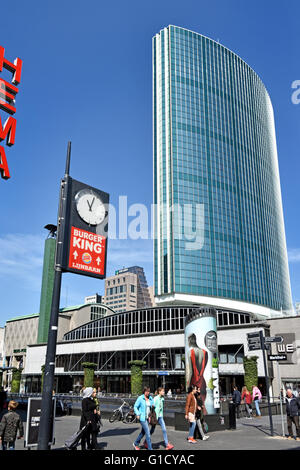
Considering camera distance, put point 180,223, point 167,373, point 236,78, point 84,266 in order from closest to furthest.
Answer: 1. point 84,266
2. point 167,373
3. point 180,223
4. point 236,78

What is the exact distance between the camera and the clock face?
11875mm

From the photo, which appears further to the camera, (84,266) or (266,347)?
(266,347)

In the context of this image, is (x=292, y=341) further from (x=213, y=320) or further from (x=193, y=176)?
(x=193, y=176)

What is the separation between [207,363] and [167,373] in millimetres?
28131

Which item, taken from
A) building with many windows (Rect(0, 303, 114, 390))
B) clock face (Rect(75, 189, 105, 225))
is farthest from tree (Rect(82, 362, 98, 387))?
building with many windows (Rect(0, 303, 114, 390))

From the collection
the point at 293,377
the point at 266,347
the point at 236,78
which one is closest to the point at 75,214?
the point at 266,347

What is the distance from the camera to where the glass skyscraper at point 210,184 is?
309 feet

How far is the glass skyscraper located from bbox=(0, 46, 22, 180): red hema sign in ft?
228

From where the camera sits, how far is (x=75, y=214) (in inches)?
460

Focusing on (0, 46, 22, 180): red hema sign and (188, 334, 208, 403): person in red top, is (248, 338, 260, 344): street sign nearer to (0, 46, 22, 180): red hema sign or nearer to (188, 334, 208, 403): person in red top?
(188, 334, 208, 403): person in red top

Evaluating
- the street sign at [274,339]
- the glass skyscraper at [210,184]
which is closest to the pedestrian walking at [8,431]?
the street sign at [274,339]

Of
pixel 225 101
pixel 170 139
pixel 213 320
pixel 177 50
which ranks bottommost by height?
pixel 213 320

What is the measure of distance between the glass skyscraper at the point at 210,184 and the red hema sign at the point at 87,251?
7801 cm

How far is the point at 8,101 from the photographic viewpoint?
80.5 ft
